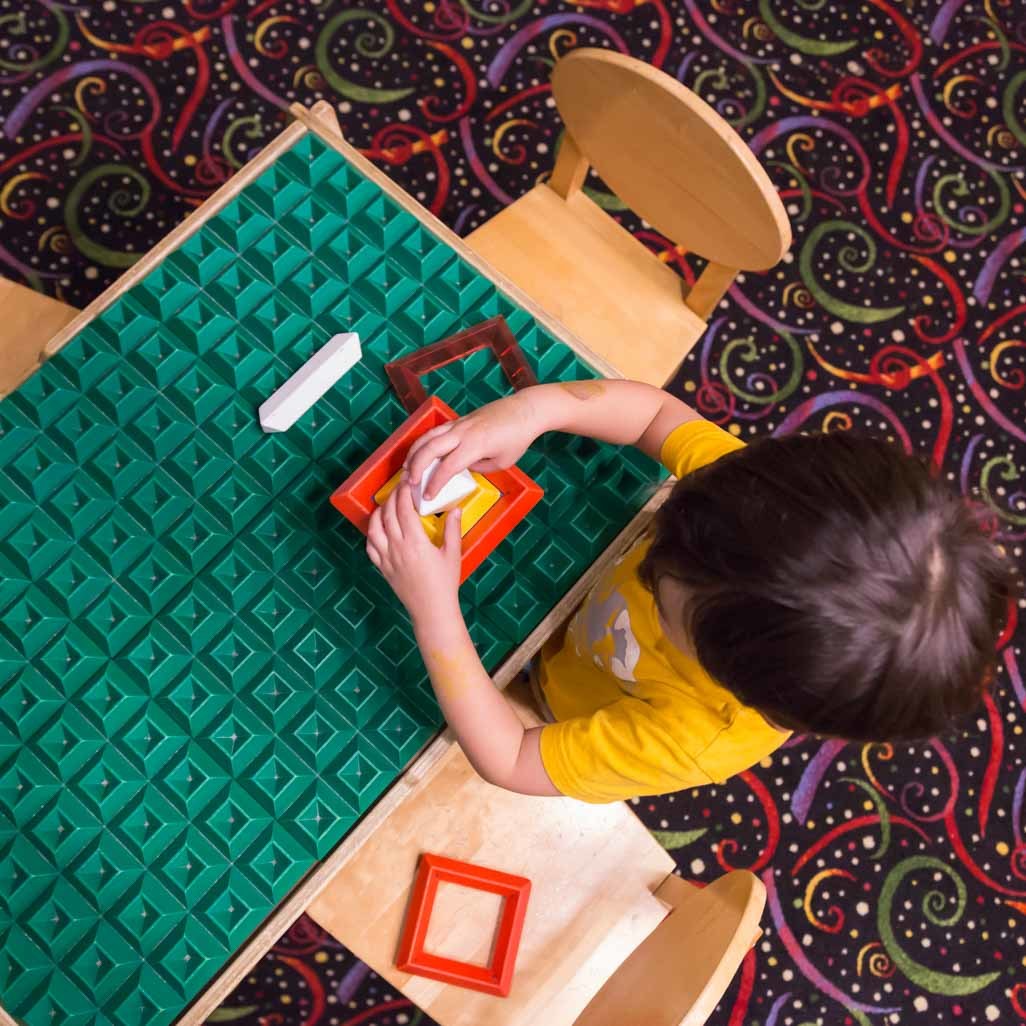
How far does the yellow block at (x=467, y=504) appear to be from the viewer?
800 mm

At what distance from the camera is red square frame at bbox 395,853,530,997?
97 centimetres

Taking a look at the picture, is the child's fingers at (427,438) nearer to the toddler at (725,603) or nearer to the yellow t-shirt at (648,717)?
the toddler at (725,603)

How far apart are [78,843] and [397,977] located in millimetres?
378

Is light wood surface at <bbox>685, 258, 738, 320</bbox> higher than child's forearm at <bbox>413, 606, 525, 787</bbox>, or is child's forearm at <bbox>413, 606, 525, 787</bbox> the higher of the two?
light wood surface at <bbox>685, 258, 738, 320</bbox>

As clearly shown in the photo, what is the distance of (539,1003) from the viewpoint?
1.00 metres

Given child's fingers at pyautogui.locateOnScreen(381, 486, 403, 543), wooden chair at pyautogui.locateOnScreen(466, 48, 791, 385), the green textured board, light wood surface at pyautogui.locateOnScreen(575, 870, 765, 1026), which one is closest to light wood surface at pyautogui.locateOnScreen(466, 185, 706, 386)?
wooden chair at pyautogui.locateOnScreen(466, 48, 791, 385)

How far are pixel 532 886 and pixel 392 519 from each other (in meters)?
0.47

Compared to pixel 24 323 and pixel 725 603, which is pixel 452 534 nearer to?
pixel 725 603

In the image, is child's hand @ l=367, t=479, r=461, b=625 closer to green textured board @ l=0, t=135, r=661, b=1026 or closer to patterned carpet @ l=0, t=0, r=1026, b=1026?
green textured board @ l=0, t=135, r=661, b=1026

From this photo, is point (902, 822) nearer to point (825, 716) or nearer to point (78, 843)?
point (825, 716)

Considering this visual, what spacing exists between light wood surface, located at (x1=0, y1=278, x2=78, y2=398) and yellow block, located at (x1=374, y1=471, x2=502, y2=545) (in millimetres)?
468

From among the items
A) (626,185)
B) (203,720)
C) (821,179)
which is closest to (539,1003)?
(203,720)

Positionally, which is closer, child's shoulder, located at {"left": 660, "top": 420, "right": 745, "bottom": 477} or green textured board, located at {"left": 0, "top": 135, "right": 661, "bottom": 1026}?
green textured board, located at {"left": 0, "top": 135, "right": 661, "bottom": 1026}

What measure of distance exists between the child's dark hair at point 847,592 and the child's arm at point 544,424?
0.18 meters
